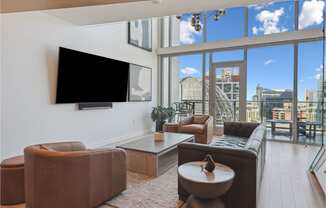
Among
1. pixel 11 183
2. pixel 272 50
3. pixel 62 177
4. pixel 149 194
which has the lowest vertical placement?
pixel 149 194

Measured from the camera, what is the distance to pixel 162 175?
3139 millimetres

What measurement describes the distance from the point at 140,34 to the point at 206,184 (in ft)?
17.7

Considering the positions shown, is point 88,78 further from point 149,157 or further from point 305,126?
point 305,126

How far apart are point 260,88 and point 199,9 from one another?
3566 mm

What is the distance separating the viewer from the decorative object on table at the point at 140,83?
5.78m

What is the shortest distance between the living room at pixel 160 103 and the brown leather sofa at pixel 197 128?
27 mm

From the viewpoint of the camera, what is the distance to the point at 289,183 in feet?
9.50

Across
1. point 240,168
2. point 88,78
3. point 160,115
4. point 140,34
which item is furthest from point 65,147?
point 140,34

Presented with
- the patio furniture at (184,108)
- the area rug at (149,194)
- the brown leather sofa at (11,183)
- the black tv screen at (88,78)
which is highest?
the black tv screen at (88,78)

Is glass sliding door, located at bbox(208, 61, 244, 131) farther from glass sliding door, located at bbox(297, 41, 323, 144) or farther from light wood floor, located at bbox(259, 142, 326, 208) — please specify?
light wood floor, located at bbox(259, 142, 326, 208)

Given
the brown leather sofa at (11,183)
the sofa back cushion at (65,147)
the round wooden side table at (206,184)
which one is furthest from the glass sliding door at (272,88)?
the brown leather sofa at (11,183)

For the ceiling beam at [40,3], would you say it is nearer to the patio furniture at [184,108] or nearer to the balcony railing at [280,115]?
the balcony railing at [280,115]

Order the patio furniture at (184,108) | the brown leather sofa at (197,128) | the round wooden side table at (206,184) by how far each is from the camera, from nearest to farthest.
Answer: the round wooden side table at (206,184) → the brown leather sofa at (197,128) → the patio furniture at (184,108)

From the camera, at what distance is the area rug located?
2.29 meters
